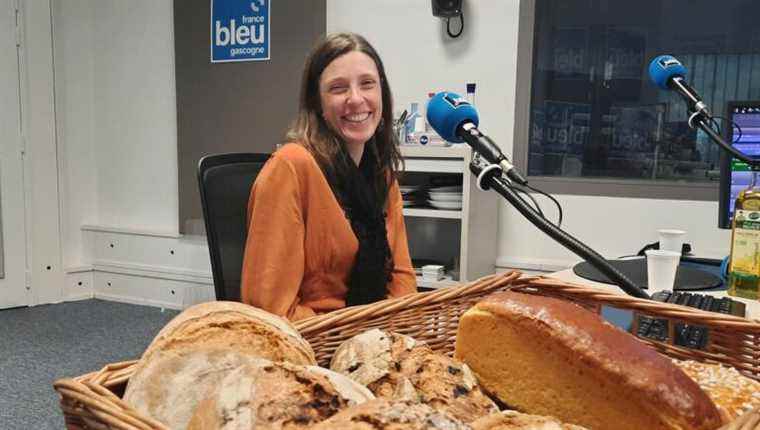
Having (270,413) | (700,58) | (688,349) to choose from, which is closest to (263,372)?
(270,413)

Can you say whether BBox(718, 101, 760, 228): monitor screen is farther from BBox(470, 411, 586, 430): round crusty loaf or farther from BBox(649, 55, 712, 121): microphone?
BBox(470, 411, 586, 430): round crusty loaf

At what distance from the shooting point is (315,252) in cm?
149

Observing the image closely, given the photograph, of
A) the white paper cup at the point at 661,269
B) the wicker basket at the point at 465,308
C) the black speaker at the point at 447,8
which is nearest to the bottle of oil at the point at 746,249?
the white paper cup at the point at 661,269

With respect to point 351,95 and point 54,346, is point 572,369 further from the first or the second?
point 54,346

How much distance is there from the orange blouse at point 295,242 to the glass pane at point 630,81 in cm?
180

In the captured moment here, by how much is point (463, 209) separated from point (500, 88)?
72 centimetres

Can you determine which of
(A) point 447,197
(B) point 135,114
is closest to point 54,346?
(B) point 135,114

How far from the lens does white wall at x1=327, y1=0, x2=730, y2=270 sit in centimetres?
278

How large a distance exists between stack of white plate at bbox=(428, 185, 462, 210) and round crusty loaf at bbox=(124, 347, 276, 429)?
218 cm

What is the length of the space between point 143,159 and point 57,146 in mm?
509

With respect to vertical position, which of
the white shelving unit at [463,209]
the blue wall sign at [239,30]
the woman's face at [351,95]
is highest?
the blue wall sign at [239,30]

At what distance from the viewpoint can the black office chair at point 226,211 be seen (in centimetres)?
152

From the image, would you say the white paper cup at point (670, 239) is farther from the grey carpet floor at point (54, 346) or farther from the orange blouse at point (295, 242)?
the grey carpet floor at point (54, 346)

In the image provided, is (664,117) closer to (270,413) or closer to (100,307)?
(270,413)
